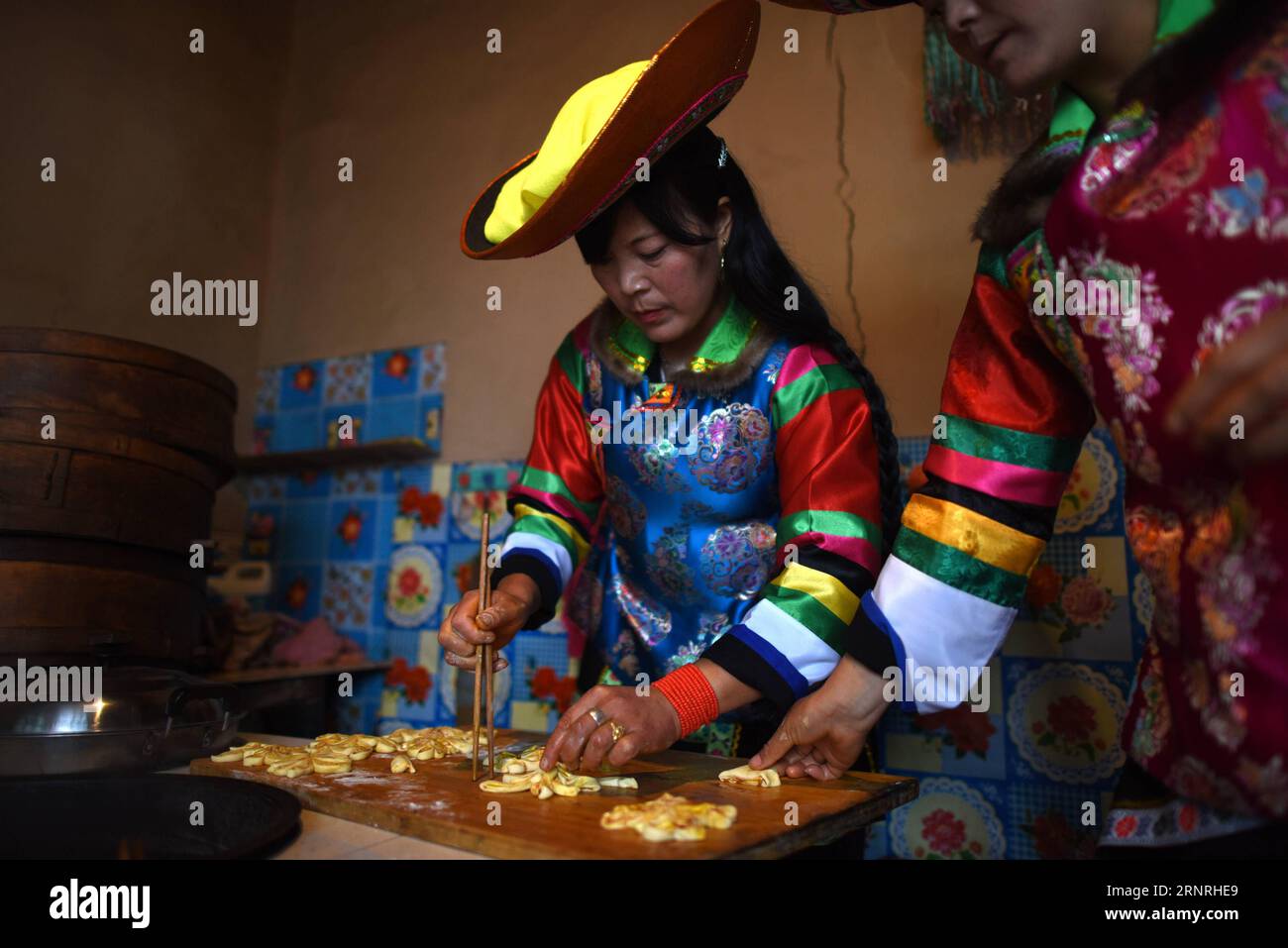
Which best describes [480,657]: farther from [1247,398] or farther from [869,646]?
[1247,398]

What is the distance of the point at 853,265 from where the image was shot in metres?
2.43

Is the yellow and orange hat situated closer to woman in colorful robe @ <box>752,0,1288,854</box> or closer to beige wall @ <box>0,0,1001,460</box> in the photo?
woman in colorful robe @ <box>752,0,1288,854</box>

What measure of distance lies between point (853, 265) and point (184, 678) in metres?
1.86

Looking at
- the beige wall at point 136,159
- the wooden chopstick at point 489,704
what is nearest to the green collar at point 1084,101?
the wooden chopstick at point 489,704

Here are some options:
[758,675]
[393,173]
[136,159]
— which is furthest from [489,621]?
[136,159]

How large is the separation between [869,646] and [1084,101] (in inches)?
27.2

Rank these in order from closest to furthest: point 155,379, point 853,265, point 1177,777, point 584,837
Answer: point 1177,777 < point 584,837 < point 155,379 < point 853,265

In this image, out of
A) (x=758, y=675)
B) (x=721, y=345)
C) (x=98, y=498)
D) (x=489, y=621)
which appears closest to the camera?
(x=758, y=675)

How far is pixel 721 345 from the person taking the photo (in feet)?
5.62

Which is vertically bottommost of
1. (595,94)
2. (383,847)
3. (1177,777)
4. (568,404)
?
(383,847)

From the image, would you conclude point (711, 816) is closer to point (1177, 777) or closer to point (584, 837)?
point (584, 837)

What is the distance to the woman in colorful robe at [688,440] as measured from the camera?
4.87ft

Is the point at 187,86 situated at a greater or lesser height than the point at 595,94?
greater

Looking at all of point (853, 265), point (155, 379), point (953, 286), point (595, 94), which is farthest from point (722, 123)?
point (155, 379)
